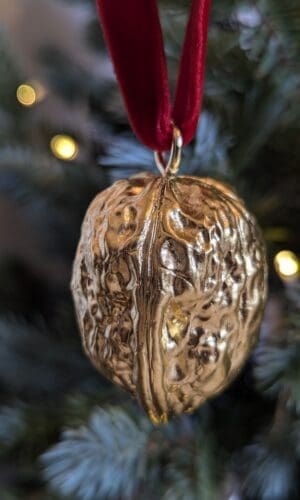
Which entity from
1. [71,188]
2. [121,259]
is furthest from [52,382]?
[121,259]

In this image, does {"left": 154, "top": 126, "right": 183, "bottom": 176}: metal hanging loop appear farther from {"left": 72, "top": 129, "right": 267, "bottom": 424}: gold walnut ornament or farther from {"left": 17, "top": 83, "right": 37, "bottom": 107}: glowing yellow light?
{"left": 17, "top": 83, "right": 37, "bottom": 107}: glowing yellow light

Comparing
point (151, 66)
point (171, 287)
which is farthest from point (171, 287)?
point (151, 66)

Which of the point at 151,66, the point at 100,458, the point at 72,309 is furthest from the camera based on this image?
the point at 72,309

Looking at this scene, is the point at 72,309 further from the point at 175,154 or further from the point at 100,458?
the point at 175,154

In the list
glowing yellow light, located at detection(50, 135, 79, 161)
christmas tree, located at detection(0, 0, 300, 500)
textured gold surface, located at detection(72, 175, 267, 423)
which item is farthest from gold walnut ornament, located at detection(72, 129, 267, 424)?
glowing yellow light, located at detection(50, 135, 79, 161)

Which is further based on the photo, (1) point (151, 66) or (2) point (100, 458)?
(2) point (100, 458)

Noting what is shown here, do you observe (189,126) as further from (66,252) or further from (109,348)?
(66,252)
